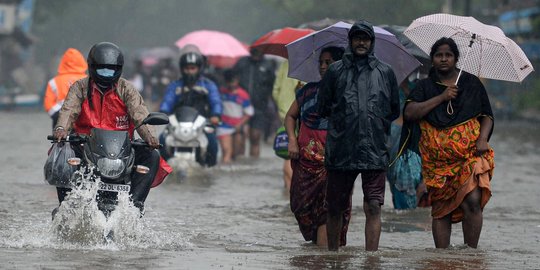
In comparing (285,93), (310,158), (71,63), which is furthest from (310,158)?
(71,63)

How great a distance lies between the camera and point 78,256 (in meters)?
8.17

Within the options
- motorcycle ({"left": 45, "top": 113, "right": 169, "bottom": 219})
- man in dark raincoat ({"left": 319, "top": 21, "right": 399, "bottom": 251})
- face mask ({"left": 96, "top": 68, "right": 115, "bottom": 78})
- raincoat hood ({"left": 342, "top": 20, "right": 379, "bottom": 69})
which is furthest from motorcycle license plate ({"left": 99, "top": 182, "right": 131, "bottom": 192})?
raincoat hood ({"left": 342, "top": 20, "right": 379, "bottom": 69})

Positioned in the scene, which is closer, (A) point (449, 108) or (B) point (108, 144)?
(B) point (108, 144)

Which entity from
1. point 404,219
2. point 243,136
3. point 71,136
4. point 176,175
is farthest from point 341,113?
point 243,136

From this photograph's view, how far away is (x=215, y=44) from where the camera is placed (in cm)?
1975

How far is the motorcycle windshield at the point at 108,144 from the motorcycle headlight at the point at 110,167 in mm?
35

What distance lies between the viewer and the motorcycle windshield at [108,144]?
8734 mm

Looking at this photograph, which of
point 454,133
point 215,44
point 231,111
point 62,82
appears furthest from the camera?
point 215,44

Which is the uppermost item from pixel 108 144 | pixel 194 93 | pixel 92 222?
pixel 108 144

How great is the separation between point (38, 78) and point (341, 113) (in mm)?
48183

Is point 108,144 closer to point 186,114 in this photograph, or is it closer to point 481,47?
point 481,47

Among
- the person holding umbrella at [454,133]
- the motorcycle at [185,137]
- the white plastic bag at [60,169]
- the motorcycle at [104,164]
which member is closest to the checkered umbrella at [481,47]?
the person holding umbrella at [454,133]

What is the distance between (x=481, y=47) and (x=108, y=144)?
282 cm

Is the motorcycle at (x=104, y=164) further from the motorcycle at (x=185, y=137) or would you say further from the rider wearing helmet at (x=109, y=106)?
the motorcycle at (x=185, y=137)
